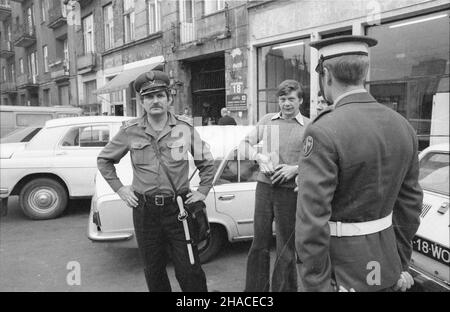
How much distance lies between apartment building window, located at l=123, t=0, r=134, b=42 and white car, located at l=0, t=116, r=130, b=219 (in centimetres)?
360

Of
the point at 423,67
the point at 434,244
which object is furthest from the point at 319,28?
the point at 434,244

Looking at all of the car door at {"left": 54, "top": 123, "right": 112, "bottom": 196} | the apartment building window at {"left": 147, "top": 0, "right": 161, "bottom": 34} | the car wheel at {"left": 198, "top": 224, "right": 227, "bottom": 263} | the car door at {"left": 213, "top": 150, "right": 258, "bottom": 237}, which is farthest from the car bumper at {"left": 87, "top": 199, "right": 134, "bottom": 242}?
the car door at {"left": 54, "top": 123, "right": 112, "bottom": 196}

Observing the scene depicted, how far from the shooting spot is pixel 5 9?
229 cm

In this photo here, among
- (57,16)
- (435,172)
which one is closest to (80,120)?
(57,16)

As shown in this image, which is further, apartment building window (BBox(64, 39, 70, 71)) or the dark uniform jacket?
apartment building window (BBox(64, 39, 70, 71))

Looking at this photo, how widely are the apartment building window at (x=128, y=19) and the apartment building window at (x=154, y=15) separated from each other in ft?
0.36

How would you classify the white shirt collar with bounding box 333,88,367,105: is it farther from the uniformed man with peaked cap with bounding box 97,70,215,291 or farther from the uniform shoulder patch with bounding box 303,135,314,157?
the uniformed man with peaked cap with bounding box 97,70,215,291

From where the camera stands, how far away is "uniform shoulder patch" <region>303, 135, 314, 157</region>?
1372 mm

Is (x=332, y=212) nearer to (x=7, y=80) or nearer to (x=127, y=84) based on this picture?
(x=127, y=84)

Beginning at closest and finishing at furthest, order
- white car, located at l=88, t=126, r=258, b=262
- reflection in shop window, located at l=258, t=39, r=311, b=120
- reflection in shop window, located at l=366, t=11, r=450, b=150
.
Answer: white car, located at l=88, t=126, r=258, b=262 < reflection in shop window, located at l=366, t=11, r=450, b=150 < reflection in shop window, located at l=258, t=39, r=311, b=120

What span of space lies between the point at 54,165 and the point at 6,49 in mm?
3534

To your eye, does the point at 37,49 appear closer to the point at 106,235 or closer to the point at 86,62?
the point at 86,62
